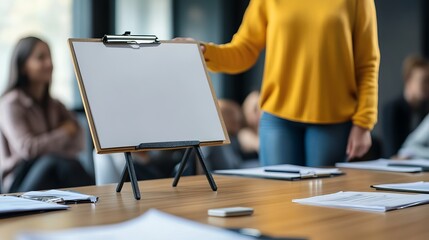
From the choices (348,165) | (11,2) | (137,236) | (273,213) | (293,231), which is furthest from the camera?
(11,2)

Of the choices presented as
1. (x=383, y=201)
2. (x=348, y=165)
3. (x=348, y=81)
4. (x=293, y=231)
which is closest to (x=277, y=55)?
(x=348, y=81)

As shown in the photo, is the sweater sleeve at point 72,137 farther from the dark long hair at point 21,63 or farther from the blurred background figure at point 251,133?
the blurred background figure at point 251,133

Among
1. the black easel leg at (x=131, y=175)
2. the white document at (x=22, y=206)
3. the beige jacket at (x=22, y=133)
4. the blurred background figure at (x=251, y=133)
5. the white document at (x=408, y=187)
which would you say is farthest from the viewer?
the blurred background figure at (x=251, y=133)

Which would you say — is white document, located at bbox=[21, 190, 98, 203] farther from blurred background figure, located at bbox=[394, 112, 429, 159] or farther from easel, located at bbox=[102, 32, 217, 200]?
blurred background figure, located at bbox=[394, 112, 429, 159]

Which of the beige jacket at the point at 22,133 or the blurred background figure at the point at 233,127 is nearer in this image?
the beige jacket at the point at 22,133

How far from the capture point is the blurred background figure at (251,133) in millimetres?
5496

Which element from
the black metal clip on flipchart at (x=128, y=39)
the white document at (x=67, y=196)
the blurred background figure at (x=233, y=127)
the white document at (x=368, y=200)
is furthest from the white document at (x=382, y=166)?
the blurred background figure at (x=233, y=127)

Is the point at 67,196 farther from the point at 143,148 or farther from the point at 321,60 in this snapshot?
the point at 321,60

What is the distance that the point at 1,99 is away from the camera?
4211 mm

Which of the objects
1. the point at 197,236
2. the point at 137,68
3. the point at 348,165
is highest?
the point at 137,68

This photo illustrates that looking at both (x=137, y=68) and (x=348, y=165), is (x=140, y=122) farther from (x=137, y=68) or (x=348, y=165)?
(x=348, y=165)

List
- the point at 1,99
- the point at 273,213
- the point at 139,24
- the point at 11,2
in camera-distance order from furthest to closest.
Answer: the point at 139,24 → the point at 11,2 → the point at 1,99 → the point at 273,213

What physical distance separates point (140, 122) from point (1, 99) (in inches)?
106

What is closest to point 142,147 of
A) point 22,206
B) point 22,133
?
point 22,206
